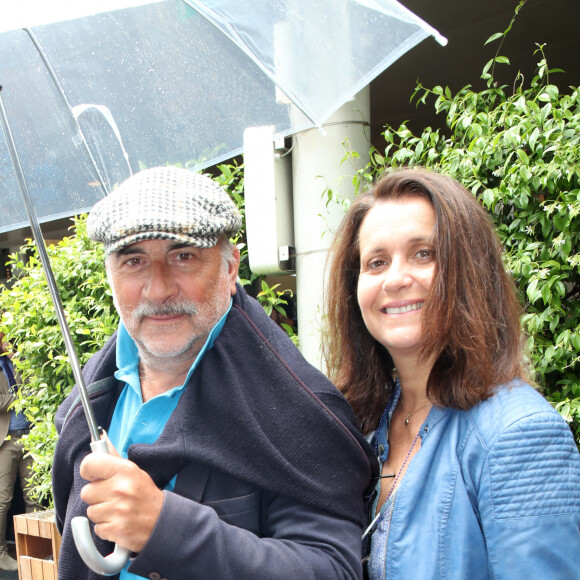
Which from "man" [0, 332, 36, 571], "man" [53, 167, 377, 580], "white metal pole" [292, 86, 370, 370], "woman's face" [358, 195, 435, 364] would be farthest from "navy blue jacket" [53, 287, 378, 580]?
"man" [0, 332, 36, 571]

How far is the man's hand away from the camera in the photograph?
4.12 feet

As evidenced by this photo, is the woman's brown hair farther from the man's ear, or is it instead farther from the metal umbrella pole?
the metal umbrella pole

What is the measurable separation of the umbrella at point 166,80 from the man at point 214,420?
0.35 metres

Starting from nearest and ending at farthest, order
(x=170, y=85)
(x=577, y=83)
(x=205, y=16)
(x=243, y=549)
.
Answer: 1. (x=243, y=549)
2. (x=205, y=16)
3. (x=170, y=85)
4. (x=577, y=83)

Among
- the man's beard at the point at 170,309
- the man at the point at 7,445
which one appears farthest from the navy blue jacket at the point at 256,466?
the man at the point at 7,445

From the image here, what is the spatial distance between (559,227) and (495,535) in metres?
1.33

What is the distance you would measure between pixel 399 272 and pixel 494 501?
60 centimetres

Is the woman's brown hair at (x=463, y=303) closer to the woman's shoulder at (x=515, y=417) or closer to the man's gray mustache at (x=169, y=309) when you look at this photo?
the woman's shoulder at (x=515, y=417)

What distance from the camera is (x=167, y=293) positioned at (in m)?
1.59

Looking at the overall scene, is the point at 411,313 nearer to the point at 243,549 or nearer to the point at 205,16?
the point at 243,549

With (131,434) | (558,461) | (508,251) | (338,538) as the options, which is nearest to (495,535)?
(558,461)

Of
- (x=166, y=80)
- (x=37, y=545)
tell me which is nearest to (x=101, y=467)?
(x=166, y=80)

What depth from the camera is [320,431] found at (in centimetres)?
156

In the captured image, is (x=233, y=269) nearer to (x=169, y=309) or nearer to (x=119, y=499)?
(x=169, y=309)
